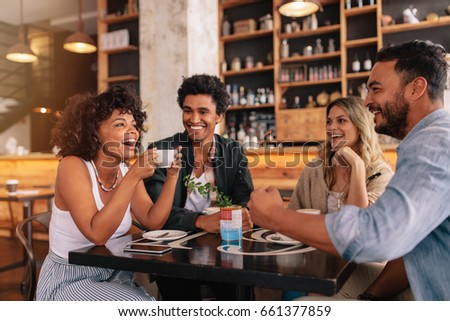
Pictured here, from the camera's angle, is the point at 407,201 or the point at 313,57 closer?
the point at 407,201

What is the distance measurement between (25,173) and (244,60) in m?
3.62

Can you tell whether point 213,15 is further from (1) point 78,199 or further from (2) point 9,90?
(2) point 9,90

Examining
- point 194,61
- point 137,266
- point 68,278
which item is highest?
point 194,61

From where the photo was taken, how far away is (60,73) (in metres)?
8.49

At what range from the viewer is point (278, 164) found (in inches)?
157

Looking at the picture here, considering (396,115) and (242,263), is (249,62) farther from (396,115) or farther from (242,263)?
(242,263)

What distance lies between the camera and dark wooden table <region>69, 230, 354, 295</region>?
1012 millimetres

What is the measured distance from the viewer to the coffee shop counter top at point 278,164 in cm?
380

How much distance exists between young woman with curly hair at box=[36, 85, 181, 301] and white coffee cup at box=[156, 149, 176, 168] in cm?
3

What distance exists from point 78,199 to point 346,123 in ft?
5.12

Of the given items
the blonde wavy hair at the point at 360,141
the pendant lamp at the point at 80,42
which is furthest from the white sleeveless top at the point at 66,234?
the pendant lamp at the point at 80,42

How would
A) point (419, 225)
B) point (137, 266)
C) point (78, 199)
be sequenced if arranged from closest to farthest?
point (419, 225)
point (137, 266)
point (78, 199)

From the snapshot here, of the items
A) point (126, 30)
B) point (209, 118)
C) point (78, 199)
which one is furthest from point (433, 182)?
point (126, 30)

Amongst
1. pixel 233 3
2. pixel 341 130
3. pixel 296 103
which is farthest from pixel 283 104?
pixel 341 130
